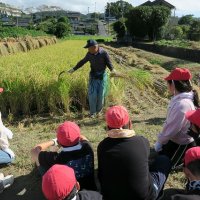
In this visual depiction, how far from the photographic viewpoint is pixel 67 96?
7207mm

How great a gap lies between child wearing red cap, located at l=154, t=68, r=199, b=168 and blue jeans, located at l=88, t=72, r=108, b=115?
102 inches

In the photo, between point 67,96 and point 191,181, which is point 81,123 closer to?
point 67,96

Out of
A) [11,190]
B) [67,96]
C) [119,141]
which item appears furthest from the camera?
[67,96]

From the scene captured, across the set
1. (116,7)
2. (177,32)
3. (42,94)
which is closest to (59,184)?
(42,94)

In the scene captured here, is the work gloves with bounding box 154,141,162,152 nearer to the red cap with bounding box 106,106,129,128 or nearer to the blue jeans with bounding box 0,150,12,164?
the red cap with bounding box 106,106,129,128

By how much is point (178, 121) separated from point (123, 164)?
1371 millimetres

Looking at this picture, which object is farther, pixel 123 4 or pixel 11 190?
pixel 123 4

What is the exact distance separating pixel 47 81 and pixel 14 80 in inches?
27.7

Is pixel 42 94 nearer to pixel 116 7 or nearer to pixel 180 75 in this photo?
pixel 180 75

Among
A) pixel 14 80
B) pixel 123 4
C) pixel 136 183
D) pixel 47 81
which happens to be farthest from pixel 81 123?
pixel 123 4

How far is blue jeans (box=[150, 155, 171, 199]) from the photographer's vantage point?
132 inches

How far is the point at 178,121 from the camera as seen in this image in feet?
13.6

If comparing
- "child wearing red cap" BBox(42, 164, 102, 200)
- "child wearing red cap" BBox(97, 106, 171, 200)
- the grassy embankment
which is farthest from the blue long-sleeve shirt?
"child wearing red cap" BBox(42, 164, 102, 200)

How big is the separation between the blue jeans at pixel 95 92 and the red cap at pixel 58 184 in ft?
14.6
